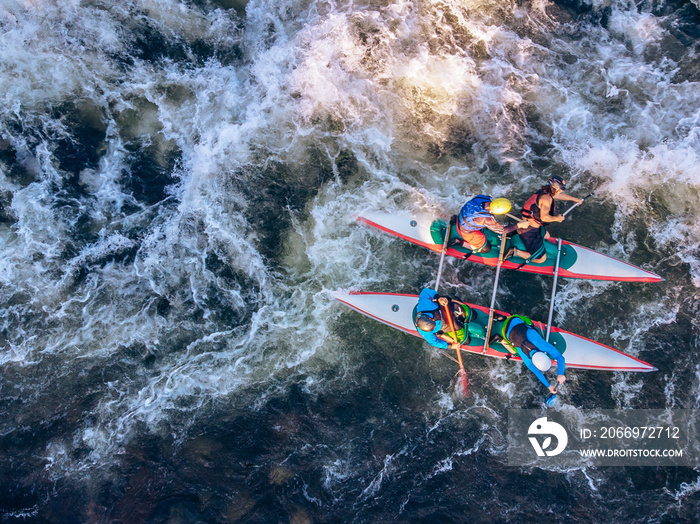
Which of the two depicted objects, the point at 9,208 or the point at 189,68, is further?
the point at 189,68

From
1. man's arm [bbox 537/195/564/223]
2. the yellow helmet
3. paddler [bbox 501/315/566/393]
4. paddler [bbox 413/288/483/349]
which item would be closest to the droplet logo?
paddler [bbox 501/315/566/393]

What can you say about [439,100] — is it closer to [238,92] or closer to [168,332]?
[238,92]

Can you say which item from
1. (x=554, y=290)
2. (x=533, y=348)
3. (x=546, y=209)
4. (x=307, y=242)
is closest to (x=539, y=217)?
(x=546, y=209)

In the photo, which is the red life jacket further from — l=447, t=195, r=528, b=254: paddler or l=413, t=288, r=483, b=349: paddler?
l=413, t=288, r=483, b=349: paddler

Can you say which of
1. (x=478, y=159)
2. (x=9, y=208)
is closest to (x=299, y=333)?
(x=478, y=159)

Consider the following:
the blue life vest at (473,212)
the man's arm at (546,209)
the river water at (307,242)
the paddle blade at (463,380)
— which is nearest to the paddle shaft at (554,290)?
the river water at (307,242)

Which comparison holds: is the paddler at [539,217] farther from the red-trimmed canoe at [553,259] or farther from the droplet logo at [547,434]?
the droplet logo at [547,434]

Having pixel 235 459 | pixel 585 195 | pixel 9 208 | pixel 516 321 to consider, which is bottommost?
pixel 235 459

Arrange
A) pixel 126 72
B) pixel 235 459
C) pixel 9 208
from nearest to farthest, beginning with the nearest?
pixel 235 459
pixel 9 208
pixel 126 72

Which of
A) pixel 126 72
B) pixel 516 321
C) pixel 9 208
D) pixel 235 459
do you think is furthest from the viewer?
pixel 126 72
